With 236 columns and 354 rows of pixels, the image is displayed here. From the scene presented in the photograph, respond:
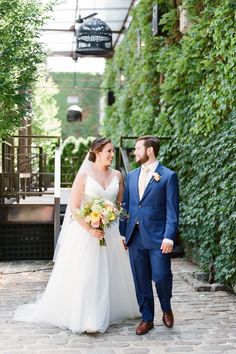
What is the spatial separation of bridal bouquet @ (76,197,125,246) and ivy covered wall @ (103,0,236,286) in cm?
177

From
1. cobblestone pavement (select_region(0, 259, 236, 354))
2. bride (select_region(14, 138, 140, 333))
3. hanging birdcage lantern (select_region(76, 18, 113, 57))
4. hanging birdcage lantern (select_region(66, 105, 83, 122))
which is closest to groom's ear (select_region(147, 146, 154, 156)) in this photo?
bride (select_region(14, 138, 140, 333))

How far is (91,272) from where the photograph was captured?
5051mm

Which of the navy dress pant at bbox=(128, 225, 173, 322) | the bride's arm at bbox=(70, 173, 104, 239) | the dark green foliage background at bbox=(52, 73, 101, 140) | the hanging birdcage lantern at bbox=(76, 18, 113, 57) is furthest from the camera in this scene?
the dark green foliage background at bbox=(52, 73, 101, 140)

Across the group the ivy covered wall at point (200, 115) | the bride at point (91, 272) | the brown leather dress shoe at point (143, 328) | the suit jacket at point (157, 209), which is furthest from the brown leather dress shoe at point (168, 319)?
the ivy covered wall at point (200, 115)

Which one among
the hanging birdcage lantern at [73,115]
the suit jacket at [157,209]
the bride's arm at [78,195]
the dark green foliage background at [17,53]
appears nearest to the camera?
the suit jacket at [157,209]

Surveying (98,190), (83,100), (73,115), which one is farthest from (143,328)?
(83,100)

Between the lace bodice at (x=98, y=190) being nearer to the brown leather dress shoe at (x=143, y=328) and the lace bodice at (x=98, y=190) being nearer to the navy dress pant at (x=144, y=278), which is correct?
the navy dress pant at (x=144, y=278)

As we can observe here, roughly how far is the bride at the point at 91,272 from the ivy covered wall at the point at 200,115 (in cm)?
154

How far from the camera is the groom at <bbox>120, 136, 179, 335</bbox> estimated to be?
187 inches

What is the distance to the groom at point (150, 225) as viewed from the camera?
4750mm

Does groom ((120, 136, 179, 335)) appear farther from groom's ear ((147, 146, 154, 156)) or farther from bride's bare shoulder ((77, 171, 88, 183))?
bride's bare shoulder ((77, 171, 88, 183))

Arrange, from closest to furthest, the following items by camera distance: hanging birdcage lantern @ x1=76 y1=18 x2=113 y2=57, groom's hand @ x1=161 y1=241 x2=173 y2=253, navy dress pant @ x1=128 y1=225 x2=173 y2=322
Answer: groom's hand @ x1=161 y1=241 x2=173 y2=253, navy dress pant @ x1=128 y1=225 x2=173 y2=322, hanging birdcage lantern @ x1=76 y1=18 x2=113 y2=57

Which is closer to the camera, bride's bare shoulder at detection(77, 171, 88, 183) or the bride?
the bride

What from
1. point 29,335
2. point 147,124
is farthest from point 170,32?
point 29,335
